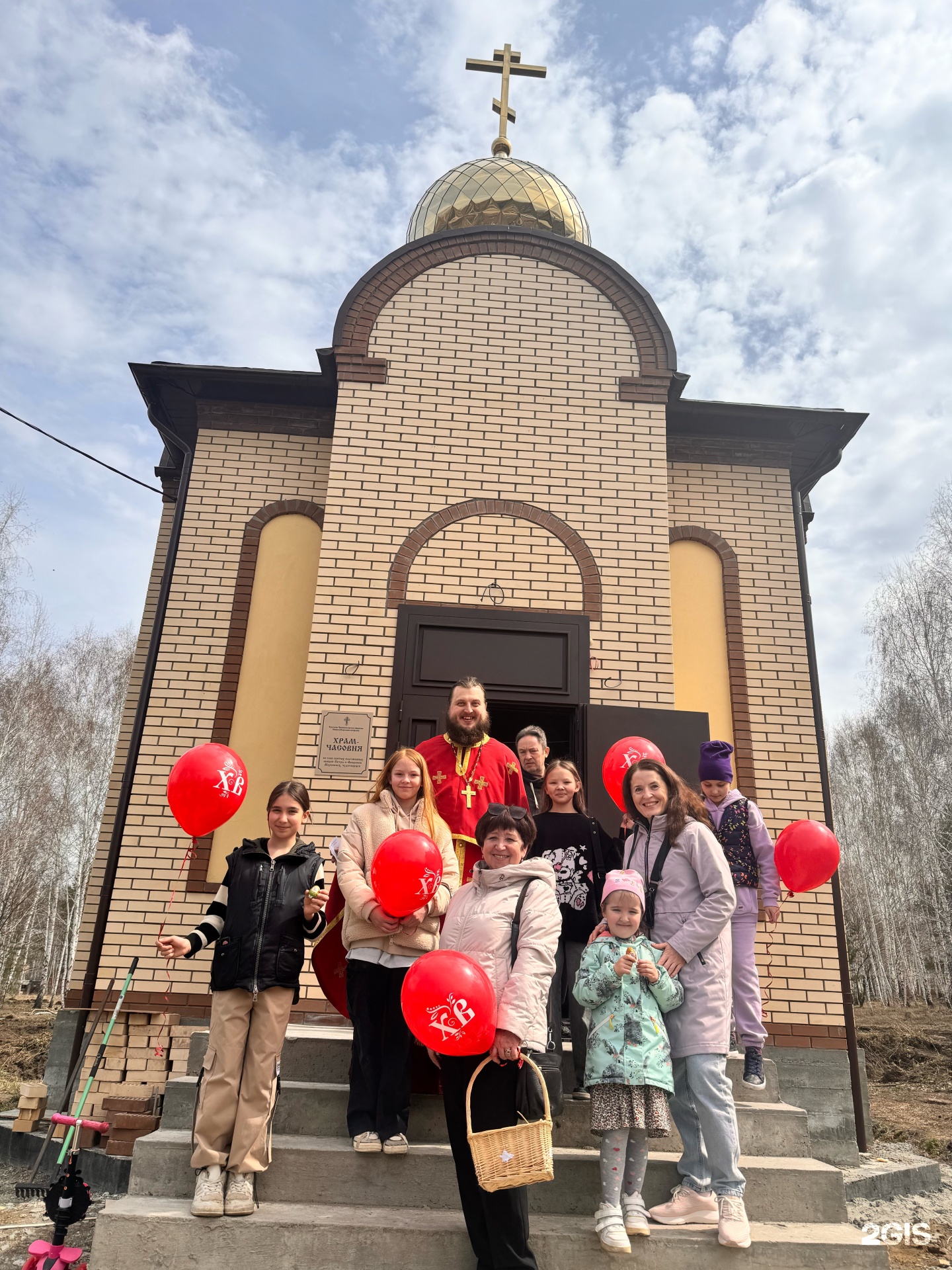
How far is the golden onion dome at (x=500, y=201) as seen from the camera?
8734 mm

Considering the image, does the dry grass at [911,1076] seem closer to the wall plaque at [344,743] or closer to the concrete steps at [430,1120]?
the concrete steps at [430,1120]

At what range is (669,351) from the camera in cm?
699

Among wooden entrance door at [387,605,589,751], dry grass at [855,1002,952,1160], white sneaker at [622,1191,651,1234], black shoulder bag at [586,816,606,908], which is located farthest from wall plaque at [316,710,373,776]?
dry grass at [855,1002,952,1160]

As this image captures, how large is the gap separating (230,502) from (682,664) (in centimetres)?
411

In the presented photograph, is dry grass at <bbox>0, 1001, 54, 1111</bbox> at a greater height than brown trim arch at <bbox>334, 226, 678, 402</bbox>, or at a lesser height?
lesser

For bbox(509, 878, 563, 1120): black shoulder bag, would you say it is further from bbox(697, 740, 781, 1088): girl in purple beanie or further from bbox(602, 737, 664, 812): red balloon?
bbox(602, 737, 664, 812): red balloon

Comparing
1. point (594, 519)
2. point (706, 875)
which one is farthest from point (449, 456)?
point (706, 875)

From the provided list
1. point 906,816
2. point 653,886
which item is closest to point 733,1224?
point 653,886

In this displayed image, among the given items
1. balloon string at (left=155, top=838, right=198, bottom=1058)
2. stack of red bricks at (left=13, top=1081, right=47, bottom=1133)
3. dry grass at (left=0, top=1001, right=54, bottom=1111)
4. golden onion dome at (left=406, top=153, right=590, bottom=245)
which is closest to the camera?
balloon string at (left=155, top=838, right=198, bottom=1058)

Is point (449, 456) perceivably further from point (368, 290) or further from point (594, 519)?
→ point (368, 290)

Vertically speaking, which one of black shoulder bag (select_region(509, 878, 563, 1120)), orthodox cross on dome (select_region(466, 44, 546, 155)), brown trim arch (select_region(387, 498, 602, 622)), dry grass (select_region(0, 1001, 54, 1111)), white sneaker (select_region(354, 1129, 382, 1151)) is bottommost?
dry grass (select_region(0, 1001, 54, 1111))

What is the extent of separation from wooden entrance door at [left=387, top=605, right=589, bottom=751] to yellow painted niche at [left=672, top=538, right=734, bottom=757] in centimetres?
116

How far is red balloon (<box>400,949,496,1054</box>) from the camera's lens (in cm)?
264

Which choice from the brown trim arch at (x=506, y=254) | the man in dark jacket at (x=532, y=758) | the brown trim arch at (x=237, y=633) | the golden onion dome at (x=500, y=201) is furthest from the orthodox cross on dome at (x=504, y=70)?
the man in dark jacket at (x=532, y=758)
